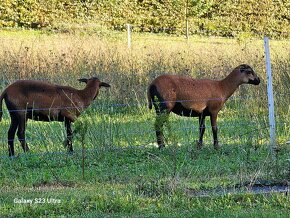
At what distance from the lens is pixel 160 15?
102 feet

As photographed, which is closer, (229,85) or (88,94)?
(88,94)

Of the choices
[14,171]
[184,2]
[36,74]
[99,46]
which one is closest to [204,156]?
[14,171]

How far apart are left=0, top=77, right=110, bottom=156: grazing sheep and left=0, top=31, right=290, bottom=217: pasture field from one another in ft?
0.88

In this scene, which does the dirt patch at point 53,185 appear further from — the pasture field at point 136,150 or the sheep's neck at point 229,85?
the sheep's neck at point 229,85

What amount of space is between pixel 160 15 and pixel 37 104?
19496 millimetres

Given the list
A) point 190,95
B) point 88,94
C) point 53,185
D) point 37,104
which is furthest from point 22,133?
point 190,95

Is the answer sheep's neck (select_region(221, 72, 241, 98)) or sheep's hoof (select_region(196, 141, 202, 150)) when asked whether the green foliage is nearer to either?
sheep's neck (select_region(221, 72, 241, 98))

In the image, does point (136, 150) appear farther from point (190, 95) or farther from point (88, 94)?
point (190, 95)

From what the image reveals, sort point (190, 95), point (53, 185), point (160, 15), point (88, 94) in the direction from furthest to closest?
point (160, 15), point (190, 95), point (88, 94), point (53, 185)

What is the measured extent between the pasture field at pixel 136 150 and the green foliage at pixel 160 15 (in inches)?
352

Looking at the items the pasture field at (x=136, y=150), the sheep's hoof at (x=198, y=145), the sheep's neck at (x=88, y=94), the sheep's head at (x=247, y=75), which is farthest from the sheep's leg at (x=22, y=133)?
the sheep's head at (x=247, y=75)

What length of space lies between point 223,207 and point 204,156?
3.41 m

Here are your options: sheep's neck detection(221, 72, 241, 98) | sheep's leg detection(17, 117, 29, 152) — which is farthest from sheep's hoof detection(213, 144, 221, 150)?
sheep's leg detection(17, 117, 29, 152)

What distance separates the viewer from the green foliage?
2888cm
